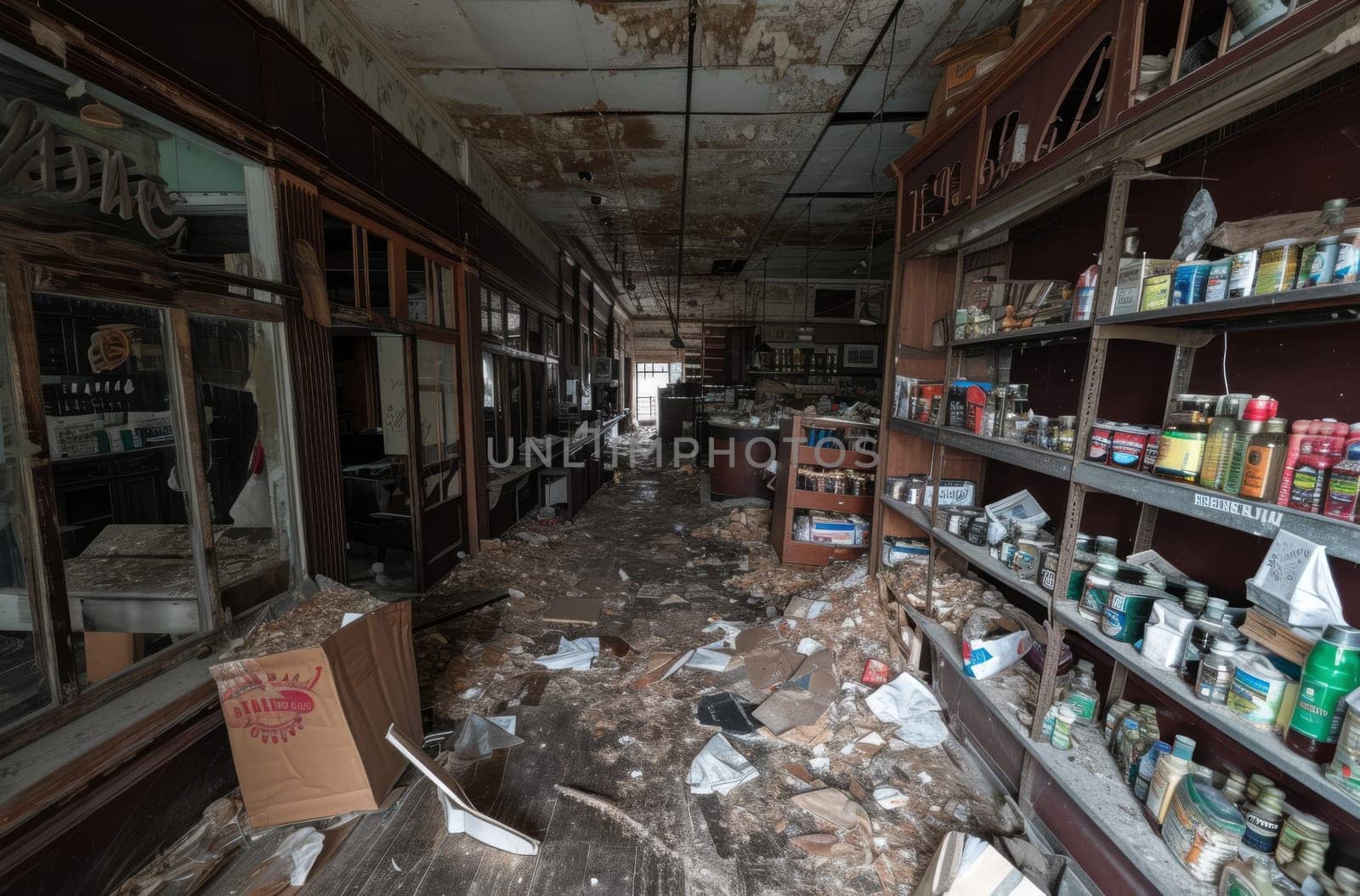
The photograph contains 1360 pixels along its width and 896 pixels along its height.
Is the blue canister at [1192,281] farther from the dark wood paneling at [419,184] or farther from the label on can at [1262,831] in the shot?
the dark wood paneling at [419,184]

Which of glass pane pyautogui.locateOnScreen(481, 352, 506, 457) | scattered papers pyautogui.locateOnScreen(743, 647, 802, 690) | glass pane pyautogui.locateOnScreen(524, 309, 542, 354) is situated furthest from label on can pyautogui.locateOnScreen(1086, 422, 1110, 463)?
glass pane pyautogui.locateOnScreen(524, 309, 542, 354)

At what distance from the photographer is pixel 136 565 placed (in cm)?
215

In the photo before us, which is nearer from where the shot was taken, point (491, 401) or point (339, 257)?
point (491, 401)

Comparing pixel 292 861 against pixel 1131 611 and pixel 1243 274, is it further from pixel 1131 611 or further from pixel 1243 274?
pixel 1243 274

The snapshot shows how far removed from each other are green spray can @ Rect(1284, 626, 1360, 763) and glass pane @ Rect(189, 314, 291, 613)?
357 cm

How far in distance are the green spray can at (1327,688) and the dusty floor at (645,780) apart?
116 cm

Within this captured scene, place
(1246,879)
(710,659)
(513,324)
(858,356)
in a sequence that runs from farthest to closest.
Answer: (858,356) → (513,324) → (710,659) → (1246,879)

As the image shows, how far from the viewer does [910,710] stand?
2.65 m

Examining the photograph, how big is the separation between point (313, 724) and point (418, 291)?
3295 millimetres

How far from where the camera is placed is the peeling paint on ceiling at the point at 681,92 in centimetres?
293

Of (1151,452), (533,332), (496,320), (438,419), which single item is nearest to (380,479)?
(438,419)

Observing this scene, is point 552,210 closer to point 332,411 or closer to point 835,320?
point 332,411

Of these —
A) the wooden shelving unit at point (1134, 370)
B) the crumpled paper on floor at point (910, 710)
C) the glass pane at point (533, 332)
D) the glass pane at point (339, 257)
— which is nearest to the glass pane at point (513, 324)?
the glass pane at point (533, 332)

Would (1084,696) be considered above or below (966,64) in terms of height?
below
